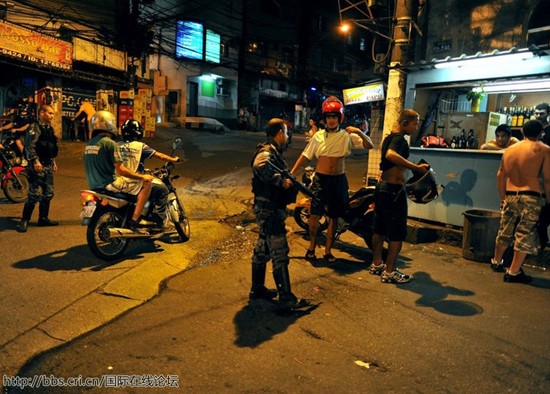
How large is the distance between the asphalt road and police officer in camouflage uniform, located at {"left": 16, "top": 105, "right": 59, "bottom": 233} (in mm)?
633

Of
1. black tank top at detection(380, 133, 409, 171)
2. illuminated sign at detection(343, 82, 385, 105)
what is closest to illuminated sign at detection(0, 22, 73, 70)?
illuminated sign at detection(343, 82, 385, 105)

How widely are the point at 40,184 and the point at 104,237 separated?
218cm

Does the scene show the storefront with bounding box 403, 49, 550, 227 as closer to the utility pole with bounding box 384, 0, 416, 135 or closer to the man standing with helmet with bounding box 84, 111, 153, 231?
the utility pole with bounding box 384, 0, 416, 135

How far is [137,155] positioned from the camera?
5785 millimetres

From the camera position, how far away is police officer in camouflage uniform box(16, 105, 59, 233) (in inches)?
260

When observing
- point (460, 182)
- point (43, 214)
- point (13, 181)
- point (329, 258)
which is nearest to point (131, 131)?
point (43, 214)

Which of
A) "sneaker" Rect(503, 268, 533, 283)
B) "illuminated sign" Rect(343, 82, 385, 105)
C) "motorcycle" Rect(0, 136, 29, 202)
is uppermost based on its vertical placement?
"illuminated sign" Rect(343, 82, 385, 105)

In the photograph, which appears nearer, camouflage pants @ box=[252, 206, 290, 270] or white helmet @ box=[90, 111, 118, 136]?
camouflage pants @ box=[252, 206, 290, 270]

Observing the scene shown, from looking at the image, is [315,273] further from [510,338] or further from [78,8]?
[78,8]

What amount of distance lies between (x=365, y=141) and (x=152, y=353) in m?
3.79

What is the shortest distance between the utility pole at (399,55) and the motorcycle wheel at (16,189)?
719cm

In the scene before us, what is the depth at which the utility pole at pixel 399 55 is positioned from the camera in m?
7.57

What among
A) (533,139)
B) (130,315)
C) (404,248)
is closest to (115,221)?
(130,315)

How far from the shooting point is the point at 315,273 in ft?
17.5
